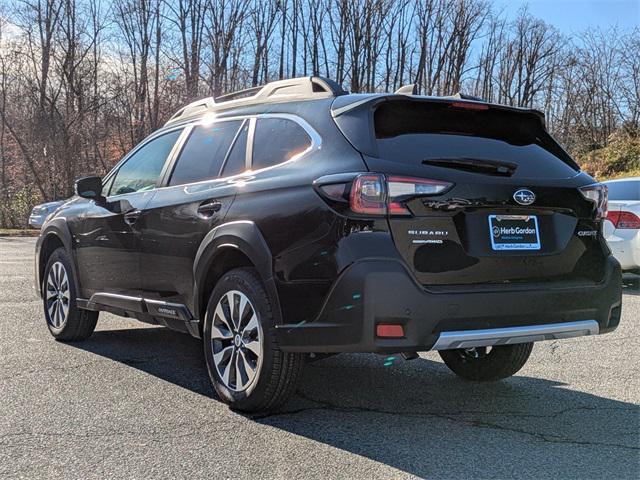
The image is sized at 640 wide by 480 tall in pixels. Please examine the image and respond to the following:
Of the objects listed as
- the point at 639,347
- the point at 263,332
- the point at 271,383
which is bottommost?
the point at 639,347

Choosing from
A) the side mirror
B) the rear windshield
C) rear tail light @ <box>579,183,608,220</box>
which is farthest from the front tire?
the side mirror

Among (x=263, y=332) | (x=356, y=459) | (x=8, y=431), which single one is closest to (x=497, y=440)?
(x=356, y=459)

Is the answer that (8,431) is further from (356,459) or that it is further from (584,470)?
(584,470)

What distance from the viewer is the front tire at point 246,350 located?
3.80 m

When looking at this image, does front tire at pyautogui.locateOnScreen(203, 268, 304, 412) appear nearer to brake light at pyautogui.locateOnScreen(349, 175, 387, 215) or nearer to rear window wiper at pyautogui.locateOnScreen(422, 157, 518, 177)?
brake light at pyautogui.locateOnScreen(349, 175, 387, 215)

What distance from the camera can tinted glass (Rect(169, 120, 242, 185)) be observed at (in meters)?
4.68

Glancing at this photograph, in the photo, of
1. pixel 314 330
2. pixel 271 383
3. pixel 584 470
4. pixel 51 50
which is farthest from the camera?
pixel 51 50

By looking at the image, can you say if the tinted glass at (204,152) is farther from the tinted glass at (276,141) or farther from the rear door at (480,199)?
the rear door at (480,199)

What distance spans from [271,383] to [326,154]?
1292mm

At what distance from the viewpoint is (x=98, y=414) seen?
3.98 meters

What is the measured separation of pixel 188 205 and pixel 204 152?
476 mm

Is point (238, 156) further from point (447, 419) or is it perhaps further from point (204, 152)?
point (447, 419)

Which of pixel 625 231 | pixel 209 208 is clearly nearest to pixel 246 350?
pixel 209 208

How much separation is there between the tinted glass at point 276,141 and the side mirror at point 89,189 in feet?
6.61
